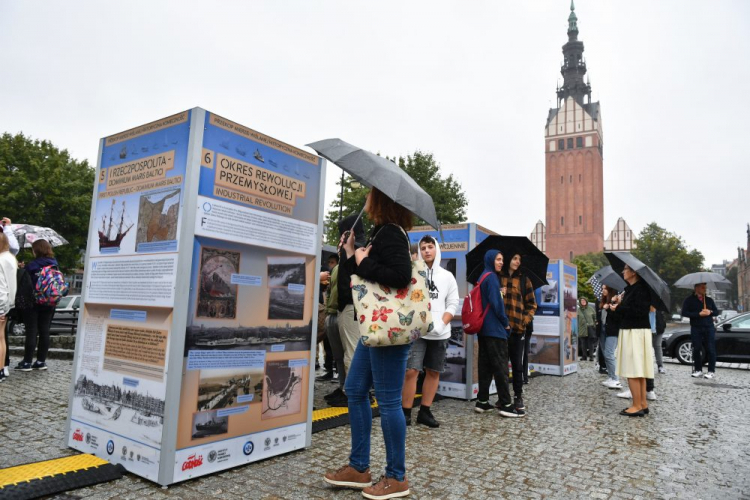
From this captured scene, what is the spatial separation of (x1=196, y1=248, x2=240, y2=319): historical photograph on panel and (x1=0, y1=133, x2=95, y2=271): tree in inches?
1134

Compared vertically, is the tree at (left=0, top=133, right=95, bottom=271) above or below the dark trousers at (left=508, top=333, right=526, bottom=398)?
above

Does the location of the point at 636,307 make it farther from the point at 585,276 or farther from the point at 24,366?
the point at 585,276

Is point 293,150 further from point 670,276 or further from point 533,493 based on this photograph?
point 670,276

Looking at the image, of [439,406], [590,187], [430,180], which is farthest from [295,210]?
[590,187]

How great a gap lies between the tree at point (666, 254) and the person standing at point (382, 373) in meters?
57.7

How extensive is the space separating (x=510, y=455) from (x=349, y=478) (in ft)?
5.65

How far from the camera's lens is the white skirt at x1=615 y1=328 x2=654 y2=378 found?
6.61m

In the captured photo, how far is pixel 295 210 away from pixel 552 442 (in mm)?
3287

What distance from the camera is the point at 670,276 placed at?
54062 millimetres

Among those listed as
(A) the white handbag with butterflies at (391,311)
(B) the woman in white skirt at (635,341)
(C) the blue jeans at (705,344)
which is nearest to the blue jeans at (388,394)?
(A) the white handbag with butterflies at (391,311)

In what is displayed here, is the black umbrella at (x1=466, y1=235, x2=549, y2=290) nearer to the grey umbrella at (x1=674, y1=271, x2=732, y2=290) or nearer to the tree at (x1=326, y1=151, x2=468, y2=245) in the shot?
the grey umbrella at (x1=674, y1=271, x2=732, y2=290)

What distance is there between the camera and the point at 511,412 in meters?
6.25

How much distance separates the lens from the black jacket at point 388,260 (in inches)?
124

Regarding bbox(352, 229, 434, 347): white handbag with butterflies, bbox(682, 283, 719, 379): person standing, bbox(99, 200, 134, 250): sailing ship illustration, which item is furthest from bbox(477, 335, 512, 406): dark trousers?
Answer: bbox(682, 283, 719, 379): person standing
